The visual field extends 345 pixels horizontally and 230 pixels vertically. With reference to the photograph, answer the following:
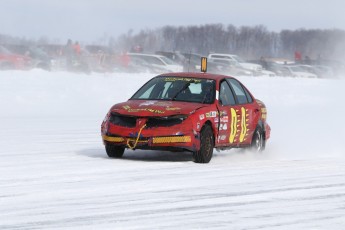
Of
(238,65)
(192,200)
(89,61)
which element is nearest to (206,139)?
(192,200)

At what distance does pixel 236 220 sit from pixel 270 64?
177ft

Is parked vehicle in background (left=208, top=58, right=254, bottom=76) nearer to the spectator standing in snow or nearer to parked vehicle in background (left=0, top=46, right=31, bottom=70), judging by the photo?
the spectator standing in snow

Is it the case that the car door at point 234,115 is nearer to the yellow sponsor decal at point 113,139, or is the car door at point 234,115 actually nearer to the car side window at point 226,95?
the car side window at point 226,95

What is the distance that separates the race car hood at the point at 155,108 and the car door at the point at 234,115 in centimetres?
54

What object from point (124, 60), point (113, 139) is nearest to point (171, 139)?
point (113, 139)

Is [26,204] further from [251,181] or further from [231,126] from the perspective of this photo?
[231,126]

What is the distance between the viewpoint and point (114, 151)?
13.4 metres

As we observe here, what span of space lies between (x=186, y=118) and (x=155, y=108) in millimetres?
451

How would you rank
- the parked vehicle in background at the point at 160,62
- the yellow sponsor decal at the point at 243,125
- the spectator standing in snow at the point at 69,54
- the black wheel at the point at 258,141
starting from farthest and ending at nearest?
the parked vehicle in background at the point at 160,62 → the spectator standing in snow at the point at 69,54 → the black wheel at the point at 258,141 → the yellow sponsor decal at the point at 243,125

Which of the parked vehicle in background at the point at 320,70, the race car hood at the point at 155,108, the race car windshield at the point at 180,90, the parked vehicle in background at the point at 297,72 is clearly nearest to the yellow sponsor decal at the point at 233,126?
the race car windshield at the point at 180,90

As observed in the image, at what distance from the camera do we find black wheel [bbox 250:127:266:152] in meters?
15.1

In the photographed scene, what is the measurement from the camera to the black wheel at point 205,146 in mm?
13094

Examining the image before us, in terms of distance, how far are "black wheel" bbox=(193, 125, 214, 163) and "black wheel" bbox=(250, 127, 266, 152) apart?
6.14ft

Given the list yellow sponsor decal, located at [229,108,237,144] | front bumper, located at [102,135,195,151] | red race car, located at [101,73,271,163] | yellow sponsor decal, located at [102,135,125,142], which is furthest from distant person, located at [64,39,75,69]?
front bumper, located at [102,135,195,151]
